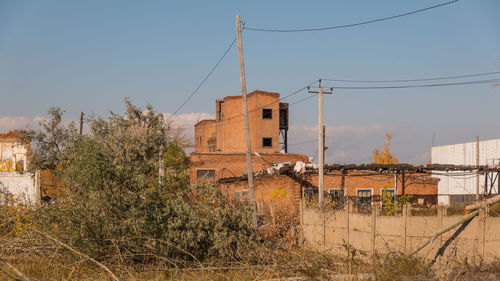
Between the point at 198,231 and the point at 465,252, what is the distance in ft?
20.8

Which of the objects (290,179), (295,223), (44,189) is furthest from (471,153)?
(44,189)

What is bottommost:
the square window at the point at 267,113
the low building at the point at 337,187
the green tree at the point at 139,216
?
the low building at the point at 337,187

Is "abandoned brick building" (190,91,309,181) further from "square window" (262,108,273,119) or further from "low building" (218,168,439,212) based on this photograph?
"low building" (218,168,439,212)

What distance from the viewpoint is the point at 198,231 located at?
970 centimetres

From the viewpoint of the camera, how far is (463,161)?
1764 inches

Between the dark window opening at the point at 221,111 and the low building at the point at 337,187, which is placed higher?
the dark window opening at the point at 221,111

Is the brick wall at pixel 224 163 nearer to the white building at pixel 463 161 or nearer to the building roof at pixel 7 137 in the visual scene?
the building roof at pixel 7 137

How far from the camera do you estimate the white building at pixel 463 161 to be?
39.2 m

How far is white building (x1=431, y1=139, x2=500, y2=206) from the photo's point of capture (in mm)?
39156

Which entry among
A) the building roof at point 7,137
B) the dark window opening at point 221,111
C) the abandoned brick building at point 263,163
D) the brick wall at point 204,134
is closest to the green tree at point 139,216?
the abandoned brick building at point 263,163

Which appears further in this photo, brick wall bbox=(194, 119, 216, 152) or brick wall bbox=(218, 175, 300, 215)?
brick wall bbox=(194, 119, 216, 152)

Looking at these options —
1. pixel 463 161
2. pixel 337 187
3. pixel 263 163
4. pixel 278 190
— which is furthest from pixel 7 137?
pixel 463 161

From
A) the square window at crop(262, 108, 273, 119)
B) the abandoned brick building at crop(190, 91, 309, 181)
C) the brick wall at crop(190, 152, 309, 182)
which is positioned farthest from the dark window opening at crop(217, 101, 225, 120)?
the brick wall at crop(190, 152, 309, 182)

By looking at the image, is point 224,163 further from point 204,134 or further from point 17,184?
point 17,184
